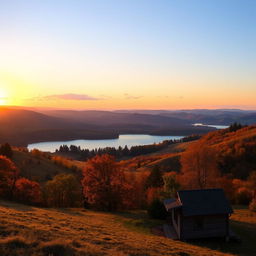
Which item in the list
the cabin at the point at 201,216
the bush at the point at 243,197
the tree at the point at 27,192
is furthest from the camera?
the bush at the point at 243,197

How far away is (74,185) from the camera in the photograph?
183 ft

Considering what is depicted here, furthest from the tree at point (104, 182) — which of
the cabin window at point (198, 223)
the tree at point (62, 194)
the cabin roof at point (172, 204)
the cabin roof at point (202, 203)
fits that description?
the cabin window at point (198, 223)

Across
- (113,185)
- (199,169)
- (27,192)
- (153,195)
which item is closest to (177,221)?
(113,185)

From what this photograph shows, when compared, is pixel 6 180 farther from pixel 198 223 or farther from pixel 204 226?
pixel 204 226

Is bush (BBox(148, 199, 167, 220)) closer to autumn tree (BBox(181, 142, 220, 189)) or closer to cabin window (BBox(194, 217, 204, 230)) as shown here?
cabin window (BBox(194, 217, 204, 230))

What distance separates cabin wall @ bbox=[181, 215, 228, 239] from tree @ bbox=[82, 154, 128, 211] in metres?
17.3

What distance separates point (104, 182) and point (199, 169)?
2109 cm

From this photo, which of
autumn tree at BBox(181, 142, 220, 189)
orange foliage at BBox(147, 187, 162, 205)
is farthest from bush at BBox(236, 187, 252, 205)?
orange foliage at BBox(147, 187, 162, 205)

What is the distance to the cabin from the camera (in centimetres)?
2938

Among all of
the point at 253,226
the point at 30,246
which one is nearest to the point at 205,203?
the point at 253,226

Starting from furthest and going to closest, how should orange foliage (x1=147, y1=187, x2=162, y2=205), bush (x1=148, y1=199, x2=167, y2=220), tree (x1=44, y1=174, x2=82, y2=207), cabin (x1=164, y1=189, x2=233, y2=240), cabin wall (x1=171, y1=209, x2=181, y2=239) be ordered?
1. tree (x1=44, y1=174, x2=82, y2=207)
2. orange foliage (x1=147, y1=187, x2=162, y2=205)
3. bush (x1=148, y1=199, x2=167, y2=220)
4. cabin wall (x1=171, y1=209, x2=181, y2=239)
5. cabin (x1=164, y1=189, x2=233, y2=240)

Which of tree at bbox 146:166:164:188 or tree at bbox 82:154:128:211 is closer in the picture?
tree at bbox 82:154:128:211

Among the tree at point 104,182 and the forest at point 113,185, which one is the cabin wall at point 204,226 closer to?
the forest at point 113,185

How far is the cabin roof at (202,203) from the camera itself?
29531mm
